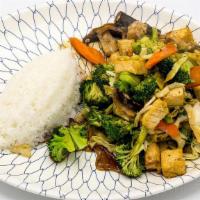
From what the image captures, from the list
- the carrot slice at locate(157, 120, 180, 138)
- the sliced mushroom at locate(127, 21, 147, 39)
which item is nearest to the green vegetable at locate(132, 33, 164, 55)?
the sliced mushroom at locate(127, 21, 147, 39)

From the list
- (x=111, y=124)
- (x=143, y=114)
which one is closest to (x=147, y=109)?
(x=143, y=114)

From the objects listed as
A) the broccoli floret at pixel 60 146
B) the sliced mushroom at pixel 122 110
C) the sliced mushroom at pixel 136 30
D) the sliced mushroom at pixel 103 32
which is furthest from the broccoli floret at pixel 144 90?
the sliced mushroom at pixel 103 32

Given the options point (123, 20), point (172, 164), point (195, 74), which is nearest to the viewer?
point (172, 164)

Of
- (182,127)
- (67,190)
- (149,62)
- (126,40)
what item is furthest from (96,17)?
(67,190)

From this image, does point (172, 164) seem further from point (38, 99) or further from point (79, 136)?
point (38, 99)

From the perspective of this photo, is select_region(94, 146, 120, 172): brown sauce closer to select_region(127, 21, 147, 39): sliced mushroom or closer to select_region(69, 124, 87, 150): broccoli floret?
select_region(69, 124, 87, 150): broccoli floret

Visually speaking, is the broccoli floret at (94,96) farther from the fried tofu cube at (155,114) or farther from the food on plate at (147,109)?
the fried tofu cube at (155,114)
